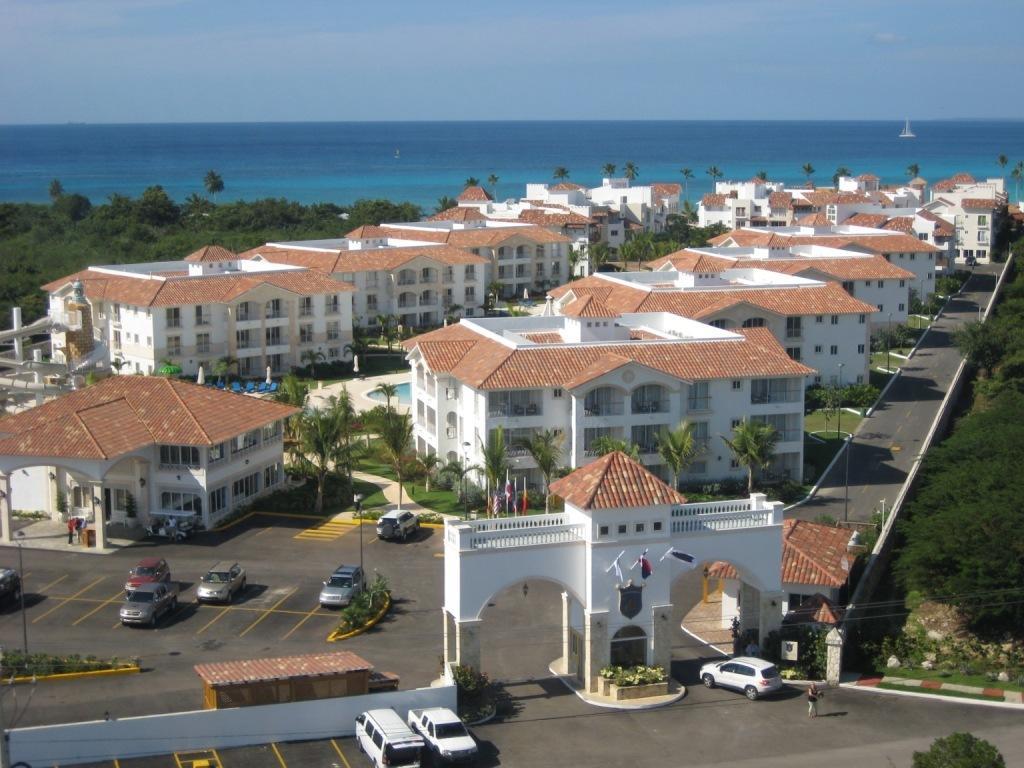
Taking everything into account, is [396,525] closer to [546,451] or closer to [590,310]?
[546,451]

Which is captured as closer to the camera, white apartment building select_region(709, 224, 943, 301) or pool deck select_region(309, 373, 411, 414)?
pool deck select_region(309, 373, 411, 414)

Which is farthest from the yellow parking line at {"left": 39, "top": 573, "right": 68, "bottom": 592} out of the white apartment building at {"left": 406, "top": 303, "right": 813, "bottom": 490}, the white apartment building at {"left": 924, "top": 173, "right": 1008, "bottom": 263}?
the white apartment building at {"left": 924, "top": 173, "right": 1008, "bottom": 263}

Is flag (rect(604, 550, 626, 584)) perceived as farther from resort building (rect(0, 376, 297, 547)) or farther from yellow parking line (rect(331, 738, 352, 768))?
resort building (rect(0, 376, 297, 547))

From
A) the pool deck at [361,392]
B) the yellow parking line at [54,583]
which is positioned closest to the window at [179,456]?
the yellow parking line at [54,583]

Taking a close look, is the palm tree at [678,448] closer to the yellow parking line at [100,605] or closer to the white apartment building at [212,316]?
the yellow parking line at [100,605]

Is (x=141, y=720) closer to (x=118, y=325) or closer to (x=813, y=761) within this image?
(x=813, y=761)
